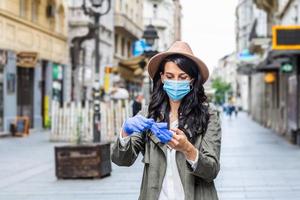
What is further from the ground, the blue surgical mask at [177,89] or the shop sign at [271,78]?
the shop sign at [271,78]

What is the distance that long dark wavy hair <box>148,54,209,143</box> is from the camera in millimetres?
3426

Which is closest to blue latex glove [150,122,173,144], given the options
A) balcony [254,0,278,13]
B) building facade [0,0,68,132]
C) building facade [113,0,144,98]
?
building facade [0,0,68,132]

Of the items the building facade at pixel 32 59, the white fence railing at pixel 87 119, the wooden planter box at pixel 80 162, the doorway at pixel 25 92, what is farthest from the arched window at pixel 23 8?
the wooden planter box at pixel 80 162

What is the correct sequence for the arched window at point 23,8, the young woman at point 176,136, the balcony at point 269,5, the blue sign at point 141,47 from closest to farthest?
the young woman at point 176,136 < the blue sign at point 141,47 < the arched window at point 23,8 < the balcony at point 269,5

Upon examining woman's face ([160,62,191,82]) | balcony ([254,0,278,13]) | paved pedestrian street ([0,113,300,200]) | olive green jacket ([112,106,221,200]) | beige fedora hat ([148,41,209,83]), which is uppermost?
balcony ([254,0,278,13])

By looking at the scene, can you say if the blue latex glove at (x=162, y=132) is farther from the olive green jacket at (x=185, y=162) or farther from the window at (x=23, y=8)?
the window at (x=23, y=8)

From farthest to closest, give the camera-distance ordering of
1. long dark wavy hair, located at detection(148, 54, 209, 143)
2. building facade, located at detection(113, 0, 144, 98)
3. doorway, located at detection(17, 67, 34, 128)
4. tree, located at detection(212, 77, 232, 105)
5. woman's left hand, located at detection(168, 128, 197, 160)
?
tree, located at detection(212, 77, 232, 105) < building facade, located at detection(113, 0, 144, 98) < doorway, located at detection(17, 67, 34, 128) < long dark wavy hair, located at detection(148, 54, 209, 143) < woman's left hand, located at detection(168, 128, 197, 160)

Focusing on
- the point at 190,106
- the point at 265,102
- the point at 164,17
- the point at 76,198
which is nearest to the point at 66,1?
the point at 265,102

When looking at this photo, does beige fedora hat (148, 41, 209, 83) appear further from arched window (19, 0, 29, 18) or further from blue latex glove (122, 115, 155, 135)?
arched window (19, 0, 29, 18)

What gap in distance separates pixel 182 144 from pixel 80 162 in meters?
9.10

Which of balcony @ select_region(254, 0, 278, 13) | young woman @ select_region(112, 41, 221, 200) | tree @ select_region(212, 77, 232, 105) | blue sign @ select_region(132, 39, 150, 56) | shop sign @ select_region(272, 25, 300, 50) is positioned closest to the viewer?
young woman @ select_region(112, 41, 221, 200)

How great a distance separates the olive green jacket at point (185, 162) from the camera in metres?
3.31

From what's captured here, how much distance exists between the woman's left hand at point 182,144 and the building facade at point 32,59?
22.4 m

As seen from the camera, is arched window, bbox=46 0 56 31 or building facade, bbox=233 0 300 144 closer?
building facade, bbox=233 0 300 144
